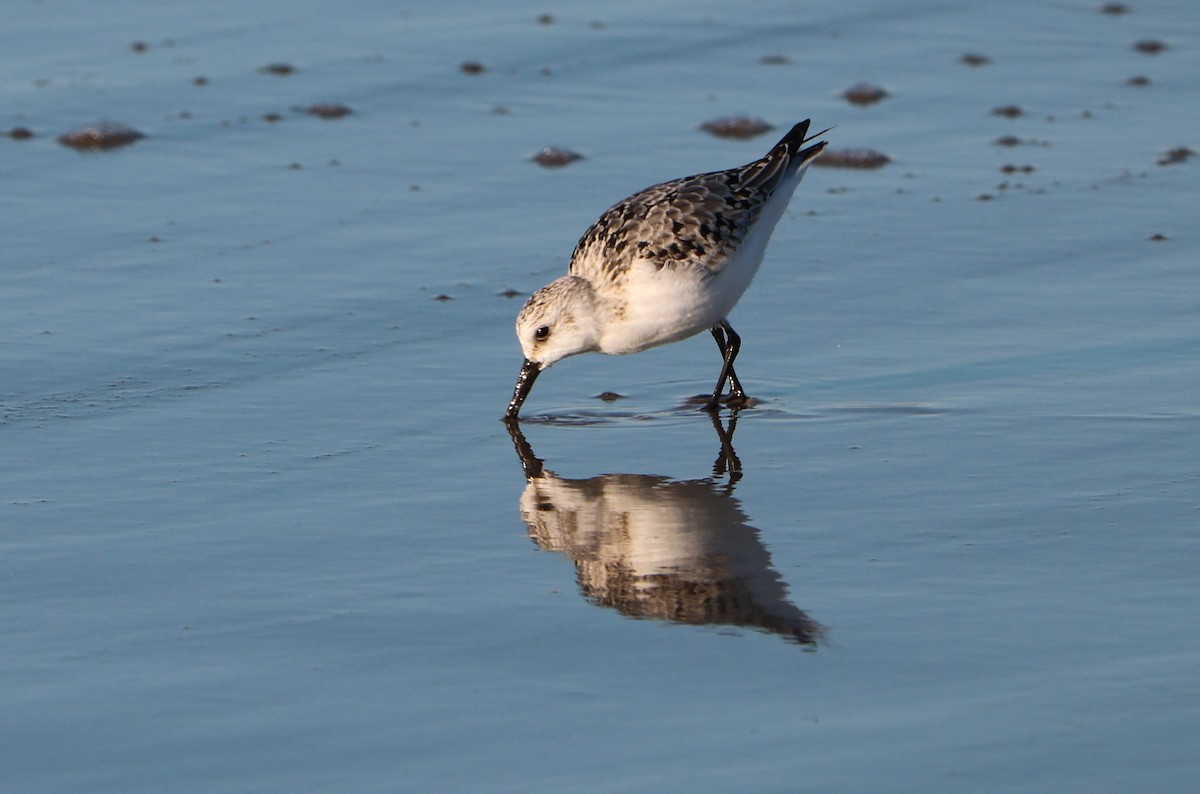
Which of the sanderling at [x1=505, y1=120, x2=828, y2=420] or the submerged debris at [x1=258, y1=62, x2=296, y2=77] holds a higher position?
the submerged debris at [x1=258, y1=62, x2=296, y2=77]

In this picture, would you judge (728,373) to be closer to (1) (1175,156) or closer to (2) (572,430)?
(2) (572,430)

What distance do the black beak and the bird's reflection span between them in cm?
20

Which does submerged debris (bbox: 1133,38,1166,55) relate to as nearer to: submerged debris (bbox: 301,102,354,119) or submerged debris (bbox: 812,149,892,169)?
submerged debris (bbox: 812,149,892,169)

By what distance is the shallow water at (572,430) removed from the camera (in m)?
3.62

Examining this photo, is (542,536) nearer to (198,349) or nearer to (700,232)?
(700,232)

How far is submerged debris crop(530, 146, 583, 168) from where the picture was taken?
27.8ft

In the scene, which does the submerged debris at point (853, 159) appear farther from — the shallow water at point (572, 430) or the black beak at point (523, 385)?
the black beak at point (523, 385)

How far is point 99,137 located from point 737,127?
3.00 metres

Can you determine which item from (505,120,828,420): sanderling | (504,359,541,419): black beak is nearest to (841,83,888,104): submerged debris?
(505,120,828,420): sanderling

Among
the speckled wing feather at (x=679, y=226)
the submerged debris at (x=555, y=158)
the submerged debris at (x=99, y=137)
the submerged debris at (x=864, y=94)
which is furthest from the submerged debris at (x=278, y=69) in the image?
the speckled wing feather at (x=679, y=226)

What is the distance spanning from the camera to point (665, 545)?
4660 mm

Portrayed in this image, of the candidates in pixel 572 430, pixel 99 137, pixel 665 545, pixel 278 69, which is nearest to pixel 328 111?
pixel 278 69

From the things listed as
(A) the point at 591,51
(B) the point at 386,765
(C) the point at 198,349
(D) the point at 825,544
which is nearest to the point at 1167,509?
(D) the point at 825,544

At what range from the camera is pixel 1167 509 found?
15.6 ft
